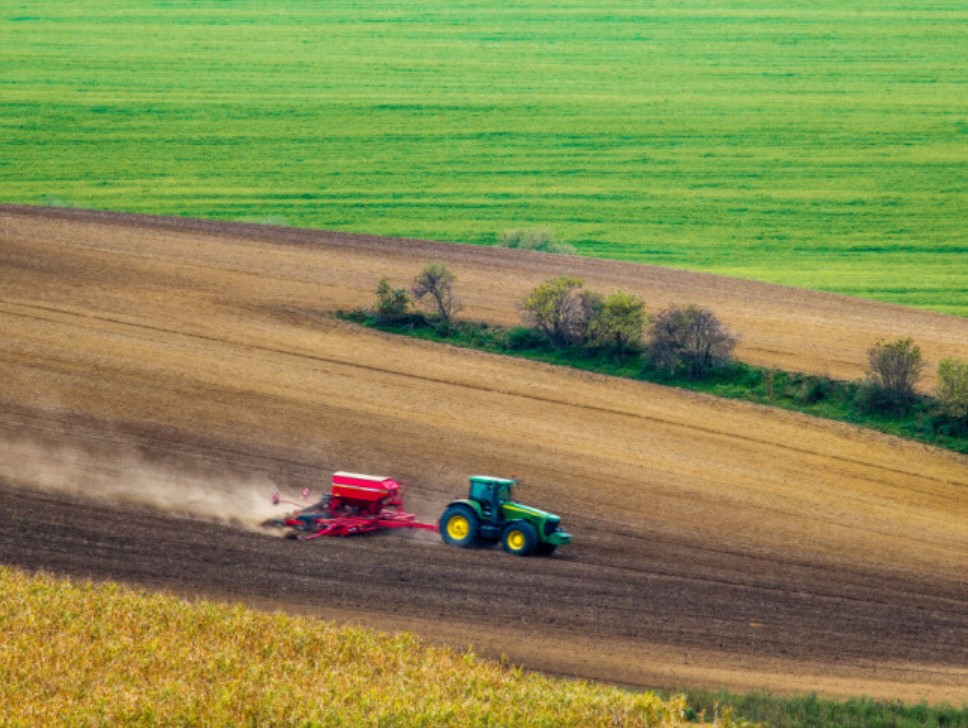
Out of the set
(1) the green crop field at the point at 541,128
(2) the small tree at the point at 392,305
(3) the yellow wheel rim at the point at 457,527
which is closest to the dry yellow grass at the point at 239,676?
(3) the yellow wheel rim at the point at 457,527

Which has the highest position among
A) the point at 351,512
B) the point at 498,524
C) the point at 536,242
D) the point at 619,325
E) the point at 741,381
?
the point at 536,242

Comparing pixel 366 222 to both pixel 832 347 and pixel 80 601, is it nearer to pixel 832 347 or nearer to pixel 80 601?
pixel 832 347

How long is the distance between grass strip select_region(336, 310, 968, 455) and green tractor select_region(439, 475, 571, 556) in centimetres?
1206

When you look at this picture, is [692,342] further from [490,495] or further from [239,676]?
[239,676]

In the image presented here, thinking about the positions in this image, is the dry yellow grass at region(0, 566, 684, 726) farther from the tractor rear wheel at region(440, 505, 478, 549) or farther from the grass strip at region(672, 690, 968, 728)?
the tractor rear wheel at region(440, 505, 478, 549)

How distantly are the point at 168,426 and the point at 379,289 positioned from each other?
10.8 metres

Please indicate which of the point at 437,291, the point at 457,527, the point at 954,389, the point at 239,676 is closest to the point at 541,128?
the point at 437,291

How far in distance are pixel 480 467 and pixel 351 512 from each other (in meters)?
4.80

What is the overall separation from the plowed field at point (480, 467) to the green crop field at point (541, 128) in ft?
40.6

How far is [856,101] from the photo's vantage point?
288 ft

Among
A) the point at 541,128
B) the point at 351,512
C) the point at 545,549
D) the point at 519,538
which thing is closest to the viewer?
the point at 519,538

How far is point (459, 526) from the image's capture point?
98.8 feet

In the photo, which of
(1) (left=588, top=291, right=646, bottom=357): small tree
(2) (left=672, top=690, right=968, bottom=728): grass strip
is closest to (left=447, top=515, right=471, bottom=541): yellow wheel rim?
(2) (left=672, top=690, right=968, bottom=728): grass strip

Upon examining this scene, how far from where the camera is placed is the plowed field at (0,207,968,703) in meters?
26.5
